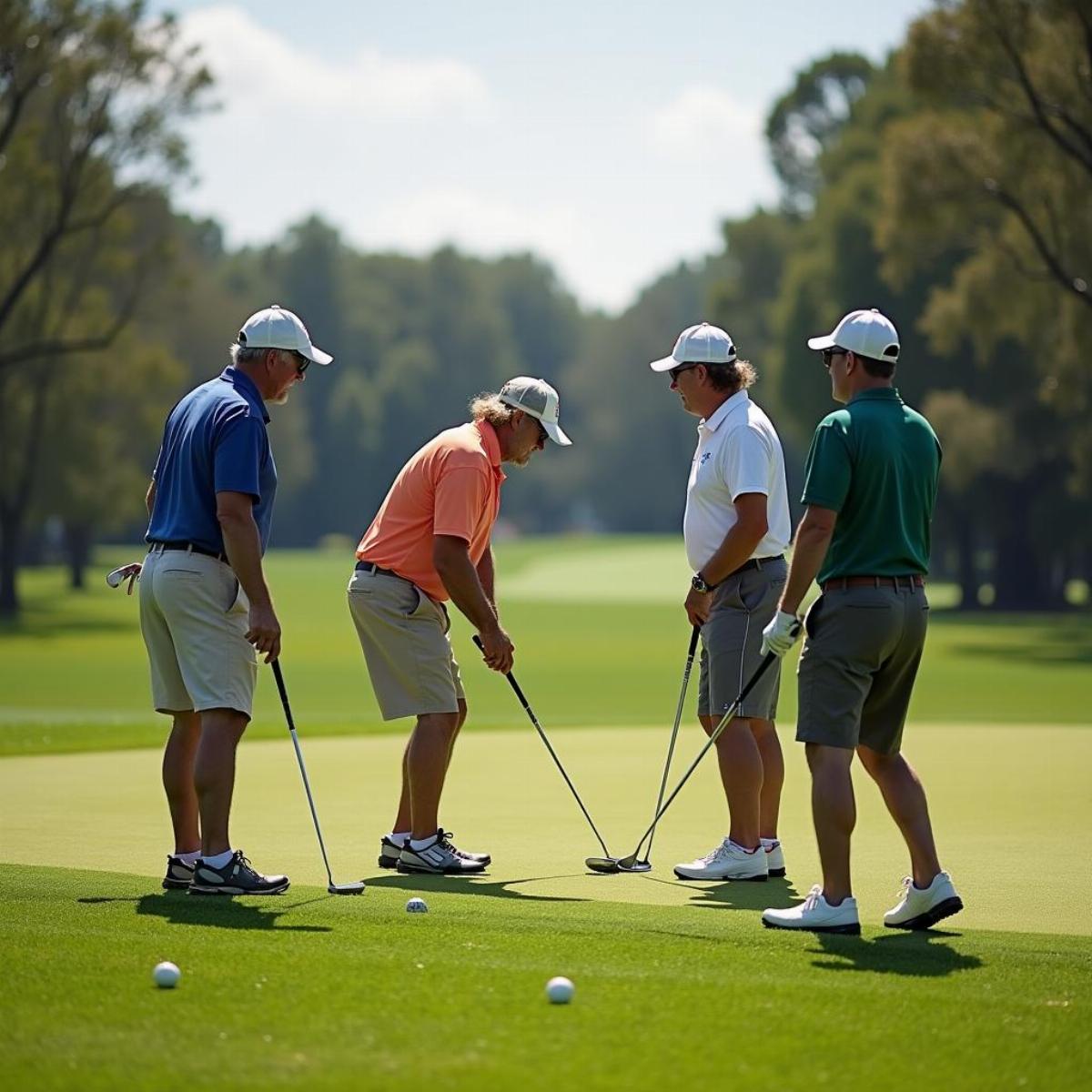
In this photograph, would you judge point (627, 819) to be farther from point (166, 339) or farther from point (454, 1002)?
point (166, 339)

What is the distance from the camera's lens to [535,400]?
8.54 metres

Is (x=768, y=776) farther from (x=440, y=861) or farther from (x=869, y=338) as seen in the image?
(x=869, y=338)

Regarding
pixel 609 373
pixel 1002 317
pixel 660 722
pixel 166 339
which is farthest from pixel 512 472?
pixel 660 722

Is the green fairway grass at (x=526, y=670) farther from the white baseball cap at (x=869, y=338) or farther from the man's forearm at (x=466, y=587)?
the white baseball cap at (x=869, y=338)

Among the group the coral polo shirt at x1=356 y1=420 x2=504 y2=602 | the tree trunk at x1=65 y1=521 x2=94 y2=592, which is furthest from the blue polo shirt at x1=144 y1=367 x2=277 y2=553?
the tree trunk at x1=65 y1=521 x2=94 y2=592

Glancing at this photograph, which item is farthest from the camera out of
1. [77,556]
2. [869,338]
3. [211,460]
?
[77,556]

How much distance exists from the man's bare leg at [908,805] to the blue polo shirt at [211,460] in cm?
257

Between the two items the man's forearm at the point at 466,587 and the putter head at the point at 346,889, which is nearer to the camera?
the putter head at the point at 346,889

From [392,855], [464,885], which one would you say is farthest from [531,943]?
[392,855]

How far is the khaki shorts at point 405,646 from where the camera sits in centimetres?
859

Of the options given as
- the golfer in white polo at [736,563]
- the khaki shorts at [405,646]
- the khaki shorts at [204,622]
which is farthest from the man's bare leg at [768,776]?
the khaki shorts at [204,622]

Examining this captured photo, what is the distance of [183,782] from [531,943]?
6.93ft

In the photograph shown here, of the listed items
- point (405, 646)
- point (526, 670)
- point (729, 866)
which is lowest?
point (526, 670)

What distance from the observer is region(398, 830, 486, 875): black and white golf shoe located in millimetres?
8172
